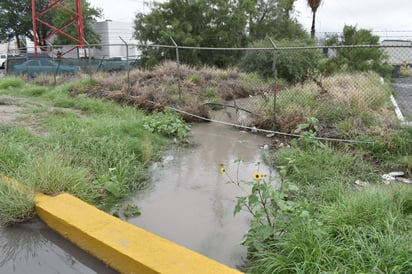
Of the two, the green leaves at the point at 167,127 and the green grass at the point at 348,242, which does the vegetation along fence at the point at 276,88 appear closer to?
the green leaves at the point at 167,127

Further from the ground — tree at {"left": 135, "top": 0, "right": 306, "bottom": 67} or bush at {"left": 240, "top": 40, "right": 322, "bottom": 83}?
tree at {"left": 135, "top": 0, "right": 306, "bottom": 67}

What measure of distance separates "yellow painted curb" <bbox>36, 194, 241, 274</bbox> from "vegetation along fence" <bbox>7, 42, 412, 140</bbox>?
12.2 feet

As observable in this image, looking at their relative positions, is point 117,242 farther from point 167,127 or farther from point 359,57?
point 359,57

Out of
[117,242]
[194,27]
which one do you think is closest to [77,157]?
[117,242]

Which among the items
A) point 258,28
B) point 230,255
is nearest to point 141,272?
point 230,255

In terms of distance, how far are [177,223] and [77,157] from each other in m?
1.96

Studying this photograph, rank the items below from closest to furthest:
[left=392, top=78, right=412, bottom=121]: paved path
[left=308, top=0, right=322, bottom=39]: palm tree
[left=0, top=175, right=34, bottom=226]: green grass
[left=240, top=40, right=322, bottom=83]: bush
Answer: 1. [left=0, top=175, right=34, bottom=226]: green grass
2. [left=392, top=78, right=412, bottom=121]: paved path
3. [left=240, top=40, right=322, bottom=83]: bush
4. [left=308, top=0, right=322, bottom=39]: palm tree

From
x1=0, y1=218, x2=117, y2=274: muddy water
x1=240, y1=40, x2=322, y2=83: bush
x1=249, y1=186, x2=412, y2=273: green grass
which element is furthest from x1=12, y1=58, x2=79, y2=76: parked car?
x1=249, y1=186, x2=412, y2=273: green grass

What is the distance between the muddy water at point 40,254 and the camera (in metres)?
2.68

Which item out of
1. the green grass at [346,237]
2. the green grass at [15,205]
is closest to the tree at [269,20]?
the green grass at [346,237]

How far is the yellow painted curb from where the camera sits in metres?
2.40

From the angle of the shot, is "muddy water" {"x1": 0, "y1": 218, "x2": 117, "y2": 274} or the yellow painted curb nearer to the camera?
the yellow painted curb

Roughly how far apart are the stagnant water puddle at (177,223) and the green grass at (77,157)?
0.80 ft

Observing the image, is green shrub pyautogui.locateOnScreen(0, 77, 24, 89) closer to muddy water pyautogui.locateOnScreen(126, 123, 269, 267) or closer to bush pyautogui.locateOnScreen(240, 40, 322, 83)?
bush pyautogui.locateOnScreen(240, 40, 322, 83)
